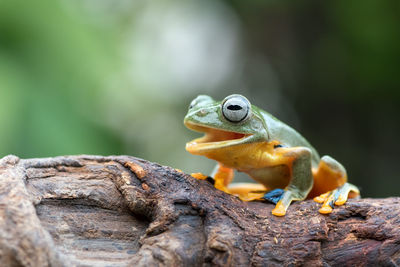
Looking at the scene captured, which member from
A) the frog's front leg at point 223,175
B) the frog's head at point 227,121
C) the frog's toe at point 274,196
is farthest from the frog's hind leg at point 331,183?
the frog's front leg at point 223,175

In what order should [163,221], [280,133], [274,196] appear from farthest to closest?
[280,133] → [274,196] → [163,221]

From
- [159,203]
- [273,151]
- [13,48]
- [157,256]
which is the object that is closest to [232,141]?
[273,151]

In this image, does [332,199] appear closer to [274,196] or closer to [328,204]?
[328,204]

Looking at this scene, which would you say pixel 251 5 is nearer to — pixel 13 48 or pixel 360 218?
pixel 13 48

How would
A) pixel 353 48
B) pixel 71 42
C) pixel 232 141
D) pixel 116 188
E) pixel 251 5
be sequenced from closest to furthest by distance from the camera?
pixel 116 188 → pixel 232 141 → pixel 71 42 → pixel 353 48 → pixel 251 5

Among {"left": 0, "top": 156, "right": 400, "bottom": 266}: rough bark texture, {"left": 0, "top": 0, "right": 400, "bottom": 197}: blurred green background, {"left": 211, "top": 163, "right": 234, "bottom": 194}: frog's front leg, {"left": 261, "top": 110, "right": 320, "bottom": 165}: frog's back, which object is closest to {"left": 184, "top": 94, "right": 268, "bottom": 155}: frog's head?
{"left": 261, "top": 110, "right": 320, "bottom": 165}: frog's back

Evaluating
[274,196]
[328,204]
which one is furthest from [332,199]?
[274,196]

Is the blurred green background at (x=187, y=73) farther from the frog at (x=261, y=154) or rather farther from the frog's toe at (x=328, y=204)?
the frog's toe at (x=328, y=204)
